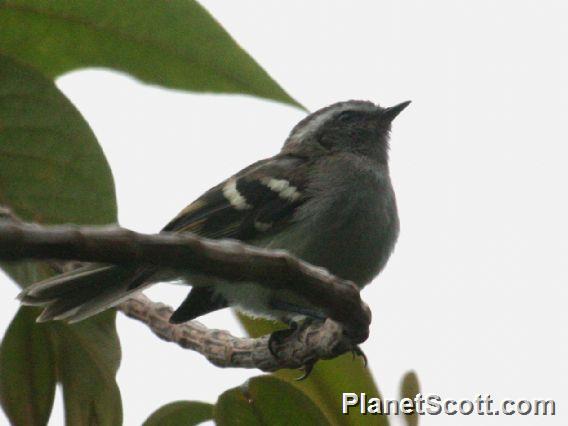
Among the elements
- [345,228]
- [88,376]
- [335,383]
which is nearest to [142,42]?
[88,376]

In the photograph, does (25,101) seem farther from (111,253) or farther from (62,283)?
(111,253)

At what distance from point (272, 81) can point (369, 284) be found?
157 centimetres

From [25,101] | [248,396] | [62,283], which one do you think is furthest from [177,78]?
[248,396]

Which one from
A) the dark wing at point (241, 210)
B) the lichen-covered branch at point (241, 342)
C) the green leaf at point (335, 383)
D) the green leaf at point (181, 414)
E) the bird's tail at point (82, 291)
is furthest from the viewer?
the dark wing at point (241, 210)

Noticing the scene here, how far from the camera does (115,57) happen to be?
2762mm

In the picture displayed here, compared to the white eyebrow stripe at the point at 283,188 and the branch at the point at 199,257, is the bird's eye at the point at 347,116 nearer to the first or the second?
the white eyebrow stripe at the point at 283,188

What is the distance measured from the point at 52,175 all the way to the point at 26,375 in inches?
24.5

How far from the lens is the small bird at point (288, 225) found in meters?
3.40

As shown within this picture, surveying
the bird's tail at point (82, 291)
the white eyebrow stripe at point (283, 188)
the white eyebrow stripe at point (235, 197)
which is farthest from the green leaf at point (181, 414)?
the white eyebrow stripe at point (283, 188)

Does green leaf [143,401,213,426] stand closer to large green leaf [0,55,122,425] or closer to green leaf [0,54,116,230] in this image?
large green leaf [0,55,122,425]

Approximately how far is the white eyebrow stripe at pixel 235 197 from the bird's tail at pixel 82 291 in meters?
0.72

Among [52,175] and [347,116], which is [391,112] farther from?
[52,175]

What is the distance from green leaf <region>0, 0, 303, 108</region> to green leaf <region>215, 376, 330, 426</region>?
2.77ft

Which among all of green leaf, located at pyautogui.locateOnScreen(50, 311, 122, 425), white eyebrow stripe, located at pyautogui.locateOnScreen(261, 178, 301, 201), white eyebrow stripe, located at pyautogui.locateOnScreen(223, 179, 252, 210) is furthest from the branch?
white eyebrow stripe, located at pyautogui.locateOnScreen(261, 178, 301, 201)
